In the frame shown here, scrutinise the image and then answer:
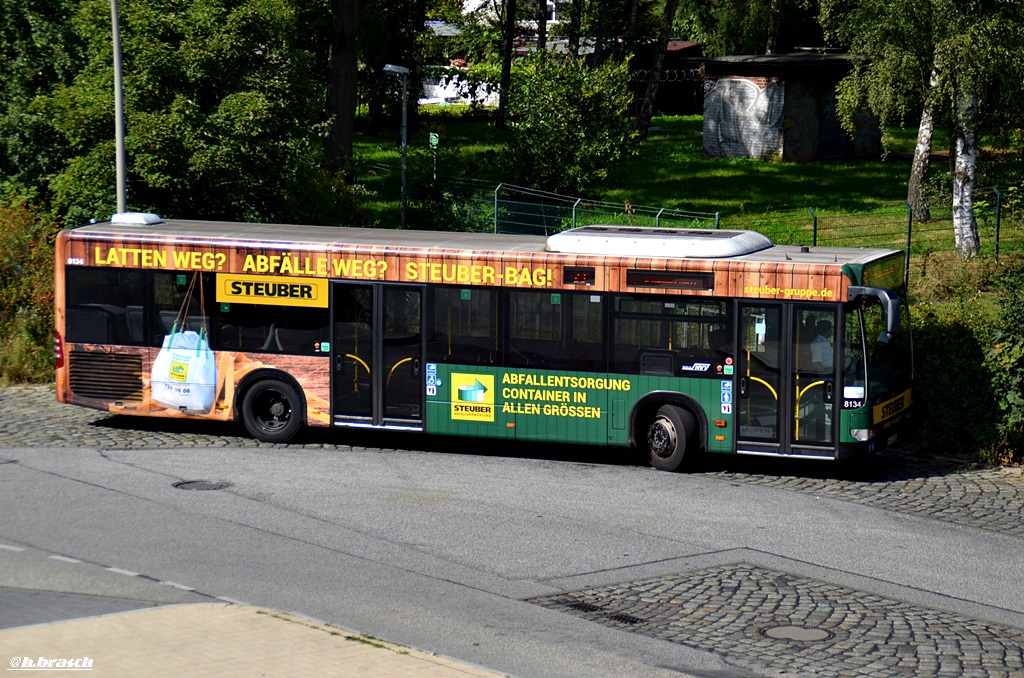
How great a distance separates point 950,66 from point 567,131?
10.5 metres

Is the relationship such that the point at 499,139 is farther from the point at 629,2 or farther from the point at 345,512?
the point at 345,512

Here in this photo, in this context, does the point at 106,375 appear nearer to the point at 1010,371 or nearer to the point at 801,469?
the point at 801,469

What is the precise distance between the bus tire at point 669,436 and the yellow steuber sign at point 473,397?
83.4 inches

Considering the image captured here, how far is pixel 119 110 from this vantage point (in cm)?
2348

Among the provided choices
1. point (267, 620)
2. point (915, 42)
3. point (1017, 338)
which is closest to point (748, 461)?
point (1017, 338)

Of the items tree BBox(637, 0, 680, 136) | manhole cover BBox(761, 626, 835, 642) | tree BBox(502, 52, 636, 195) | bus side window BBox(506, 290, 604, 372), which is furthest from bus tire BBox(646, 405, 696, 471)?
tree BBox(637, 0, 680, 136)

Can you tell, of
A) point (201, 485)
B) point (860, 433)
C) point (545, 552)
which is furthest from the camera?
point (201, 485)

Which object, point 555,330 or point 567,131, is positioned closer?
point 555,330

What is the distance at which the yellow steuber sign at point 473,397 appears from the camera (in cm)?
1667

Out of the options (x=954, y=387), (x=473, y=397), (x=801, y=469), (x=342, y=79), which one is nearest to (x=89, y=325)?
(x=473, y=397)

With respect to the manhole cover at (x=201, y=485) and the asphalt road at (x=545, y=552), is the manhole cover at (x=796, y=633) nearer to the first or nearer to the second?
the asphalt road at (x=545, y=552)

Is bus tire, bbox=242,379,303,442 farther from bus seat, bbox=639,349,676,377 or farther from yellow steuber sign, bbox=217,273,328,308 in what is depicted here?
bus seat, bbox=639,349,676,377

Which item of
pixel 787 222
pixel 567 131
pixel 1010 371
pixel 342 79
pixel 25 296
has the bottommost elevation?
pixel 1010 371

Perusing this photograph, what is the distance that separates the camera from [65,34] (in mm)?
30125
